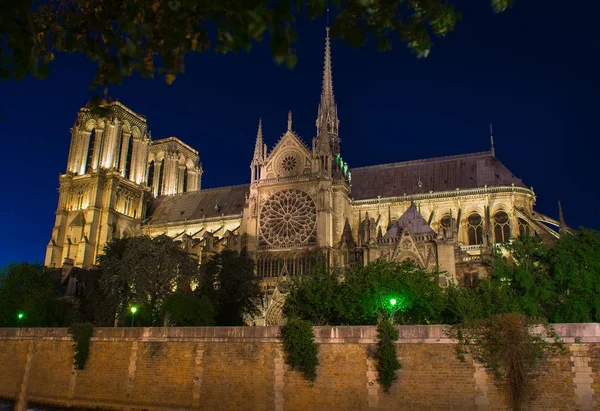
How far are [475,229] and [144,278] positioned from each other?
88.0 ft

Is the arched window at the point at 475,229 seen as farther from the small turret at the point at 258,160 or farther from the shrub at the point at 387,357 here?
the shrub at the point at 387,357

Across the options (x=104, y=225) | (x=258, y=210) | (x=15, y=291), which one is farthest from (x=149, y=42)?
(x=104, y=225)

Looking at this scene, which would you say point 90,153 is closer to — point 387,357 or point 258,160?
point 258,160

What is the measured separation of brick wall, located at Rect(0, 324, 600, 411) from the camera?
710 inches

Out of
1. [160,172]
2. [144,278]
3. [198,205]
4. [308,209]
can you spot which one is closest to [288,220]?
[308,209]

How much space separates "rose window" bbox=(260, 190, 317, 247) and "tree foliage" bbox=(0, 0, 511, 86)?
38491 mm

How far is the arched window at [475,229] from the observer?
46594 mm

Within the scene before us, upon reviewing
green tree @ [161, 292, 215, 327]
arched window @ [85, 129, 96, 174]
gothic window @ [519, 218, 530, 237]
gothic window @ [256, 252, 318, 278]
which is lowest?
green tree @ [161, 292, 215, 327]

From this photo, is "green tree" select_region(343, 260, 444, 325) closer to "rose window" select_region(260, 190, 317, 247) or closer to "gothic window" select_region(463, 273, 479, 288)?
"gothic window" select_region(463, 273, 479, 288)

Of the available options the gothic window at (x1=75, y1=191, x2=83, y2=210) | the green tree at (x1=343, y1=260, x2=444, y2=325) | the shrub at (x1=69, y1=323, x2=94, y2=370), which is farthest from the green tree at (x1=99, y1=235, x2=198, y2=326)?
the gothic window at (x1=75, y1=191, x2=83, y2=210)

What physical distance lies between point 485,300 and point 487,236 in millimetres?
17733

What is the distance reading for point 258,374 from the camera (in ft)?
72.3

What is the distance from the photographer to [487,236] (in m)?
42.4

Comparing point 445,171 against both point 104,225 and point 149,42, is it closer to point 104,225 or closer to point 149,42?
point 104,225
